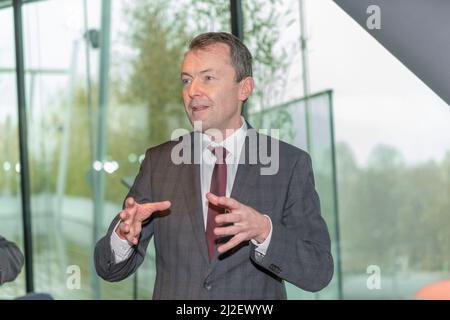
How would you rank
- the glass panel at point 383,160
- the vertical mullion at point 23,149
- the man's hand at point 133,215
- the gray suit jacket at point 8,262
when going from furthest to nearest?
1. the vertical mullion at point 23,149
2. the glass panel at point 383,160
3. the gray suit jacket at point 8,262
4. the man's hand at point 133,215

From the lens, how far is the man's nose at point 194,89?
174 cm

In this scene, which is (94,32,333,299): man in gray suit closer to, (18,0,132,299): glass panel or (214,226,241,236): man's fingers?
(214,226,241,236): man's fingers

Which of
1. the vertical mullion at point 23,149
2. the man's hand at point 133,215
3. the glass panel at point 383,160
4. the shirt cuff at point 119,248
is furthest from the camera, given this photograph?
the vertical mullion at point 23,149

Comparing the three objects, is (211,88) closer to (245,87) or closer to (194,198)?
(245,87)

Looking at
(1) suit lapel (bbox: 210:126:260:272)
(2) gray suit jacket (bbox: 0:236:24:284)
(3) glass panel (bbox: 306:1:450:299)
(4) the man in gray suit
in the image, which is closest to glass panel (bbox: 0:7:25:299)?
(3) glass panel (bbox: 306:1:450:299)

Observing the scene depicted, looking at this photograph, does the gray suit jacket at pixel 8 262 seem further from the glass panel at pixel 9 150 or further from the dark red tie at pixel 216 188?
the glass panel at pixel 9 150

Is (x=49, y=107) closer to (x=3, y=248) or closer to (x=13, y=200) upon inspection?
(x=13, y=200)

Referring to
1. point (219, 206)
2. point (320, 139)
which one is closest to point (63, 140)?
point (320, 139)

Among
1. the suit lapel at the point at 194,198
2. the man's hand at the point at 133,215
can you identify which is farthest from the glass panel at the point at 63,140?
the man's hand at the point at 133,215

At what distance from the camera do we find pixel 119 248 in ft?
5.35

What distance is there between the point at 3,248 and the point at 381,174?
2.27 metres

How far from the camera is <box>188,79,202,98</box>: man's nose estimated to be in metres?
1.74

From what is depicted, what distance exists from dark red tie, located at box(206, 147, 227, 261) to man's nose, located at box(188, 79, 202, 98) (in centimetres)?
13

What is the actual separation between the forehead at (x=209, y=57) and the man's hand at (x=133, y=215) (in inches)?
14.1
